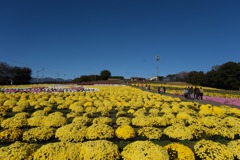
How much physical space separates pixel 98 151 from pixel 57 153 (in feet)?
4.14

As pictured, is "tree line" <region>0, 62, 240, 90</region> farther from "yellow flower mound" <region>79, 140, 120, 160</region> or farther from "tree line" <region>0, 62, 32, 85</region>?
"yellow flower mound" <region>79, 140, 120, 160</region>

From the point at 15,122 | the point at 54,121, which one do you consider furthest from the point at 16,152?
the point at 15,122

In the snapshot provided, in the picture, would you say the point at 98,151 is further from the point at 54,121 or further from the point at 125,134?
the point at 54,121

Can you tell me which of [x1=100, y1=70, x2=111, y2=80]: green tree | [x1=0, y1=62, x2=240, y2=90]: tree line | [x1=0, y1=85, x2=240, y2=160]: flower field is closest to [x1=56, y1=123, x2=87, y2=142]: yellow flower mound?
[x1=0, y1=85, x2=240, y2=160]: flower field

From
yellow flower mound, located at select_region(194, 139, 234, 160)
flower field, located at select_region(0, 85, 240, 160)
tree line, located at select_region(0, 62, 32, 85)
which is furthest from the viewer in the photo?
tree line, located at select_region(0, 62, 32, 85)

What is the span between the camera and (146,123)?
14.5m

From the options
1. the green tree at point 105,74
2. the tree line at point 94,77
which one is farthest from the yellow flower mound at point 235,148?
the green tree at point 105,74

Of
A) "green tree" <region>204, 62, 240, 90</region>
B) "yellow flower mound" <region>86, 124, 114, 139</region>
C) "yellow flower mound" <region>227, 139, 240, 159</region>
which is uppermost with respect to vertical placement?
"green tree" <region>204, 62, 240, 90</region>

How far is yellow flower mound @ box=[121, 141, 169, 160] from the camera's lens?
7512mm

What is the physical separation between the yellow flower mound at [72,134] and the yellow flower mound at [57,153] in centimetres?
272

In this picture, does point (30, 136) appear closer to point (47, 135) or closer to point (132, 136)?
point (47, 135)

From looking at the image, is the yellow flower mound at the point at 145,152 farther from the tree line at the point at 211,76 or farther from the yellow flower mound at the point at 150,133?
the tree line at the point at 211,76

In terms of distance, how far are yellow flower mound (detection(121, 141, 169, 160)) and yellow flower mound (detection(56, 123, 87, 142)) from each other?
10.2ft

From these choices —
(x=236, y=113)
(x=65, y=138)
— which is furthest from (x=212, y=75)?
(x=65, y=138)
